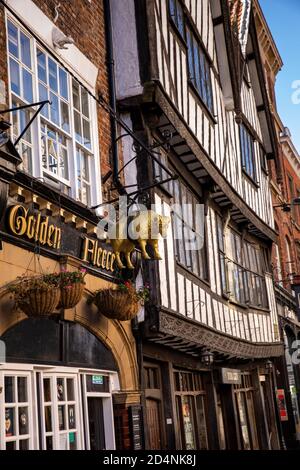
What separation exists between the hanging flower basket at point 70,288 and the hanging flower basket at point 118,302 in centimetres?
102

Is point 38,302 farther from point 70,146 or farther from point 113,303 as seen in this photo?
point 70,146

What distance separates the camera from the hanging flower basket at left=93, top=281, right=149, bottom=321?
8734mm

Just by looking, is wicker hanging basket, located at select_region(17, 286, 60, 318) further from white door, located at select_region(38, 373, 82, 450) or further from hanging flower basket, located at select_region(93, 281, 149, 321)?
hanging flower basket, located at select_region(93, 281, 149, 321)

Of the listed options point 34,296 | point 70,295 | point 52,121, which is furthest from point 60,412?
point 52,121

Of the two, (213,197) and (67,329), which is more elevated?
(213,197)

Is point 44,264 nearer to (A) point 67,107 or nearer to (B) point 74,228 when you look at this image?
(B) point 74,228

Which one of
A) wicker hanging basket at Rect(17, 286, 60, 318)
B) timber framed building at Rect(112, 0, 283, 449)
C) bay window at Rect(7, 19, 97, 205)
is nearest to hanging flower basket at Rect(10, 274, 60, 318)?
wicker hanging basket at Rect(17, 286, 60, 318)

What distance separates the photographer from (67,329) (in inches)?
322

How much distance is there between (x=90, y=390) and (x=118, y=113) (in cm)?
427
